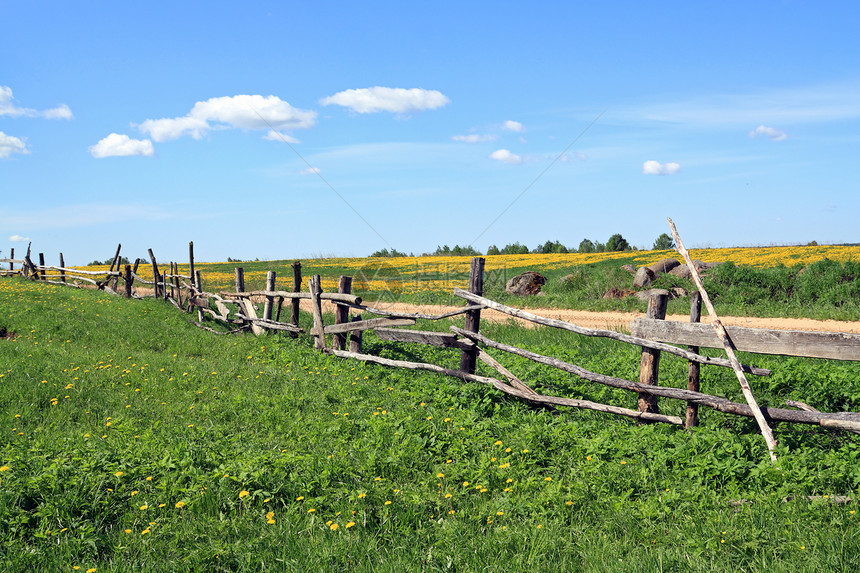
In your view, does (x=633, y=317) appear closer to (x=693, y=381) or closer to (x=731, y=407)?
(x=693, y=381)

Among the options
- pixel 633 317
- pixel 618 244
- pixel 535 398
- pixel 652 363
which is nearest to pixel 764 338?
pixel 652 363

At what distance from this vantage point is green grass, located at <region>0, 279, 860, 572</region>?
410 centimetres

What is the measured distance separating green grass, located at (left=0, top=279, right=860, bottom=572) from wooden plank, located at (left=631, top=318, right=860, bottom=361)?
0.96 meters

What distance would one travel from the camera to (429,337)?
30.2 feet

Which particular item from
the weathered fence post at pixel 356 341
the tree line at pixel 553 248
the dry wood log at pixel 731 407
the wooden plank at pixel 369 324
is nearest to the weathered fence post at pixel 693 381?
the dry wood log at pixel 731 407

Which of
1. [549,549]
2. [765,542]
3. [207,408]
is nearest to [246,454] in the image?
[207,408]

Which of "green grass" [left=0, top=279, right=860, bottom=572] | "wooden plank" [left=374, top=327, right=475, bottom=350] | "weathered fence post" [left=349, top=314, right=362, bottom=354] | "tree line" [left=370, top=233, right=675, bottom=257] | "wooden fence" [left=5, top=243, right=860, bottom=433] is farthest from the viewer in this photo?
"tree line" [left=370, top=233, right=675, bottom=257]

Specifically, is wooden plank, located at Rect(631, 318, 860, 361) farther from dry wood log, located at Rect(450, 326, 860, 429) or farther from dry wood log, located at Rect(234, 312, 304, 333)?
dry wood log, located at Rect(234, 312, 304, 333)

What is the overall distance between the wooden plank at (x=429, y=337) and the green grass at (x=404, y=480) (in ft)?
1.91

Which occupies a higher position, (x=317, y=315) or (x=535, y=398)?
(x=317, y=315)

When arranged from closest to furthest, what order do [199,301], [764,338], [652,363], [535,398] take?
[764,338]
[652,363]
[535,398]
[199,301]

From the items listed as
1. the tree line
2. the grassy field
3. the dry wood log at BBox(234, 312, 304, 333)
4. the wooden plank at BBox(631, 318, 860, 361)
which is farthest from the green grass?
the tree line

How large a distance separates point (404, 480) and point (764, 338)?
4231 mm

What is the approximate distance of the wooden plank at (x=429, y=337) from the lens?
8.76 m
